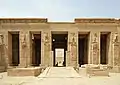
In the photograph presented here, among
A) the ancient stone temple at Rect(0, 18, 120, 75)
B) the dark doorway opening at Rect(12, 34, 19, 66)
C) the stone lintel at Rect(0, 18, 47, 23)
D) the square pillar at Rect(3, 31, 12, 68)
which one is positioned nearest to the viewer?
the ancient stone temple at Rect(0, 18, 120, 75)

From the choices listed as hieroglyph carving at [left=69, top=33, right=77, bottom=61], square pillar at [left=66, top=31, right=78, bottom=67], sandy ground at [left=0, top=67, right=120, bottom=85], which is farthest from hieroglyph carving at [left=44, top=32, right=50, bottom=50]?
sandy ground at [left=0, top=67, right=120, bottom=85]

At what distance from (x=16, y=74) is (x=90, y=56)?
30.7 feet

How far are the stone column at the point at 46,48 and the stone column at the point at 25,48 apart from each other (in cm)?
144

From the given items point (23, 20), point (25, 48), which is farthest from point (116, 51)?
point (23, 20)

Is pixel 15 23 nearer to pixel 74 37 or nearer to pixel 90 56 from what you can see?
pixel 74 37

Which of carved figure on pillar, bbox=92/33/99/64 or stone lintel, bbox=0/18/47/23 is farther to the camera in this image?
stone lintel, bbox=0/18/47/23

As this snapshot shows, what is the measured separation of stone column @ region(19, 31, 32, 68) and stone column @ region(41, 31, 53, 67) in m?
1.44

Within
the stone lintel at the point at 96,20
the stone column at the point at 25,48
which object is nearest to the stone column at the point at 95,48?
the stone lintel at the point at 96,20

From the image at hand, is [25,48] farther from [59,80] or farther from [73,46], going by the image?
[59,80]

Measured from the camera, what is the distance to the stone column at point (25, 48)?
78.3ft

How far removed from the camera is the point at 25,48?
78.6ft

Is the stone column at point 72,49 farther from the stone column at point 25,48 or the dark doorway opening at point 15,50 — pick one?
the dark doorway opening at point 15,50

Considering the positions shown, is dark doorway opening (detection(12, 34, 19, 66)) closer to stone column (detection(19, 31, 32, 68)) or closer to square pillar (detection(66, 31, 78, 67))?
stone column (detection(19, 31, 32, 68))

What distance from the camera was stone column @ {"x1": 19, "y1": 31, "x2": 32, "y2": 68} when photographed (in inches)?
939
